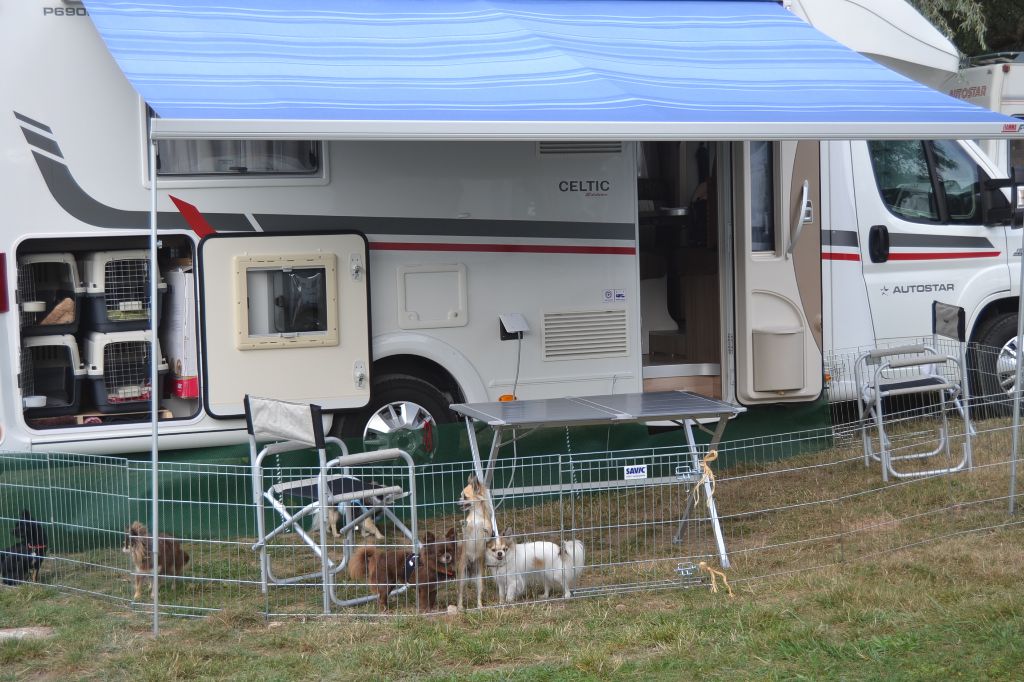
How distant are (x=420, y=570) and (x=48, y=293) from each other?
8.72 feet

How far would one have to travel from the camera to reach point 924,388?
7.05m

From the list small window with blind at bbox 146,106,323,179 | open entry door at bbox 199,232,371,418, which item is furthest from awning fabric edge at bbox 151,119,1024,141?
open entry door at bbox 199,232,371,418

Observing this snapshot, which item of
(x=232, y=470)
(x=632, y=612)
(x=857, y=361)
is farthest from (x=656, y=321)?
(x=632, y=612)

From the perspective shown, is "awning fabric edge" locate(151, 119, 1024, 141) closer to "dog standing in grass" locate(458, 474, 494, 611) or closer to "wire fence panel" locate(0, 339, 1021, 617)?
"wire fence panel" locate(0, 339, 1021, 617)

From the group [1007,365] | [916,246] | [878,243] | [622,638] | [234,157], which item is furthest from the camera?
[1007,365]

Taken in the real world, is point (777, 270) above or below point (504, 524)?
above

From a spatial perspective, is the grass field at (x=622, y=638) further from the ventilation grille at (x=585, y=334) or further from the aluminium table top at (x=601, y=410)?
the ventilation grille at (x=585, y=334)

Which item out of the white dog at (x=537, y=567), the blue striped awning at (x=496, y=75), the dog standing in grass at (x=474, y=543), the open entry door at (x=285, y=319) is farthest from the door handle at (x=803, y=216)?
the dog standing in grass at (x=474, y=543)

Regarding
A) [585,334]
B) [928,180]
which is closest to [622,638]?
[585,334]

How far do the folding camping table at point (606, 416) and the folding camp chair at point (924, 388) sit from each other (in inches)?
55.4

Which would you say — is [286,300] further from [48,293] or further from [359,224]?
[48,293]

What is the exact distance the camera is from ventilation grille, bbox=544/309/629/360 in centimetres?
703

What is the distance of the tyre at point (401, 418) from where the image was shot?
6.67 metres

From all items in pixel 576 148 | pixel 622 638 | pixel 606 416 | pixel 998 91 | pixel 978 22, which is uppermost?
pixel 978 22
